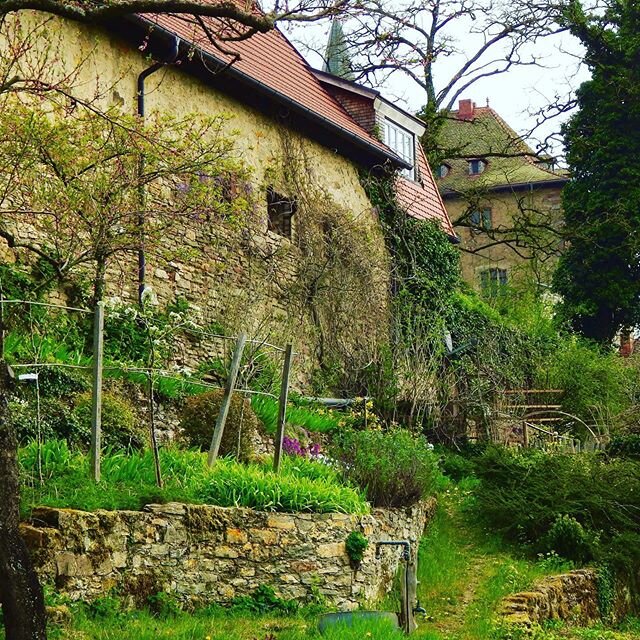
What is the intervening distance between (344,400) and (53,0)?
10.4m

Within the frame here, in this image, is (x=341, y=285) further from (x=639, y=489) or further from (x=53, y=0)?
(x=53, y=0)

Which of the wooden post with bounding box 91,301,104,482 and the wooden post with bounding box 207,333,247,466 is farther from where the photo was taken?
the wooden post with bounding box 207,333,247,466

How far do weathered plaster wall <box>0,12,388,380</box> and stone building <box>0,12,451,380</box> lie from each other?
2cm

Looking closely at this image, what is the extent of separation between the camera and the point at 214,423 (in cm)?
1249

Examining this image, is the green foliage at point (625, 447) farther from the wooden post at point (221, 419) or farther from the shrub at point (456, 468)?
the wooden post at point (221, 419)

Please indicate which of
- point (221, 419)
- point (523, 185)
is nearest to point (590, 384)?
point (221, 419)

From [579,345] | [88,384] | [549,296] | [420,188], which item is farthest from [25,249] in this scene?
[549,296]

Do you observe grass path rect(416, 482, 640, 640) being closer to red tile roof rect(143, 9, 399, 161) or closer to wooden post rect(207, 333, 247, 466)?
wooden post rect(207, 333, 247, 466)

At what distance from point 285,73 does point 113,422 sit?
435 inches

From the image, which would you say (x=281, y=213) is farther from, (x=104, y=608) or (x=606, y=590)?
(x=104, y=608)

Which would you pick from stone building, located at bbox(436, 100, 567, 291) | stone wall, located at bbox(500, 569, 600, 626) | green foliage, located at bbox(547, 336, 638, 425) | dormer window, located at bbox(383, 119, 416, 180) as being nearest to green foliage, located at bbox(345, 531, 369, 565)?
stone wall, located at bbox(500, 569, 600, 626)

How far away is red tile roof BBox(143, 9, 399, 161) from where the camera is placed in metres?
18.2

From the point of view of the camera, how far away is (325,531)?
11117mm

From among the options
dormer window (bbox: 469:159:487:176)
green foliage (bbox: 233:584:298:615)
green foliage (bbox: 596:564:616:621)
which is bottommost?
green foliage (bbox: 596:564:616:621)
